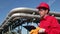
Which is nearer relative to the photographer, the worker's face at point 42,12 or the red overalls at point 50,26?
the red overalls at point 50,26

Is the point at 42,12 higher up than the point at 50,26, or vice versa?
the point at 42,12

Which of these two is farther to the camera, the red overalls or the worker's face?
the worker's face

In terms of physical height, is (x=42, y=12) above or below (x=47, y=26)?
above

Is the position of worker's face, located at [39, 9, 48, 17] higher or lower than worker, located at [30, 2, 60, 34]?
Result: higher

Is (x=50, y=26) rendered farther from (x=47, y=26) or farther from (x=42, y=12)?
(x=42, y=12)

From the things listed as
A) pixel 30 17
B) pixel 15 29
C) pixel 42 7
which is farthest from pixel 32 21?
pixel 42 7

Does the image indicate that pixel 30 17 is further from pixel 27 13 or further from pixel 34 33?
pixel 34 33

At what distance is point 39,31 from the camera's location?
2.97 meters

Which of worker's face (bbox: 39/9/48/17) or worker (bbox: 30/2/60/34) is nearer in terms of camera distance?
worker (bbox: 30/2/60/34)

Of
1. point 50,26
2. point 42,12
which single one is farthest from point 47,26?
point 42,12

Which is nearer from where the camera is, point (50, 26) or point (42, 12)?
point (50, 26)

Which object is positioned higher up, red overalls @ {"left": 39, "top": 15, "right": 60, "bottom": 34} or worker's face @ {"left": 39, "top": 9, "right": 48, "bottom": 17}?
worker's face @ {"left": 39, "top": 9, "right": 48, "bottom": 17}

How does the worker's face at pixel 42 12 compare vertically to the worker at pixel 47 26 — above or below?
above

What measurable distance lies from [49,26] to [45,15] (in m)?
0.19
